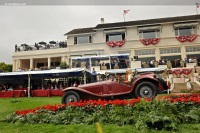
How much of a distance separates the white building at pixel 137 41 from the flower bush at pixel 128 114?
89.8ft

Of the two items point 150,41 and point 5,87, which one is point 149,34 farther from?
point 5,87

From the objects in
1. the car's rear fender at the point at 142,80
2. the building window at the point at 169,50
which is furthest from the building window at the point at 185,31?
the car's rear fender at the point at 142,80

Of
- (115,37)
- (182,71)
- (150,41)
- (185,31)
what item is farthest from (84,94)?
(185,31)

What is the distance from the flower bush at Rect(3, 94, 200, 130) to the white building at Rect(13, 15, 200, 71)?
89.8 feet

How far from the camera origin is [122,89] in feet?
31.9

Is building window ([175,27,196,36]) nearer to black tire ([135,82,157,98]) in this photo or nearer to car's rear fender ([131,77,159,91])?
car's rear fender ([131,77,159,91])

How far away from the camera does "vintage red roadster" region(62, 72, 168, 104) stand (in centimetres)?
945

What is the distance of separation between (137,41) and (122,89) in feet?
87.1

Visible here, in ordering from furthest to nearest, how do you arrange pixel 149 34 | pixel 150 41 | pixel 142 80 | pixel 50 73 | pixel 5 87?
pixel 149 34 < pixel 150 41 < pixel 5 87 < pixel 50 73 < pixel 142 80

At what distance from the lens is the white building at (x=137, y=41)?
109 feet

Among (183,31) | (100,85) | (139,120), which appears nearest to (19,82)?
(100,85)

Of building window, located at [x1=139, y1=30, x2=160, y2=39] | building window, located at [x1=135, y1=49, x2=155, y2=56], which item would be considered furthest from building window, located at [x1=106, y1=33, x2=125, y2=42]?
building window, located at [x1=135, y1=49, x2=155, y2=56]

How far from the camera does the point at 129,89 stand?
9680 mm

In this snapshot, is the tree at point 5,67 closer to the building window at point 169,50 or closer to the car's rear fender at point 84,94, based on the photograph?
the building window at point 169,50
